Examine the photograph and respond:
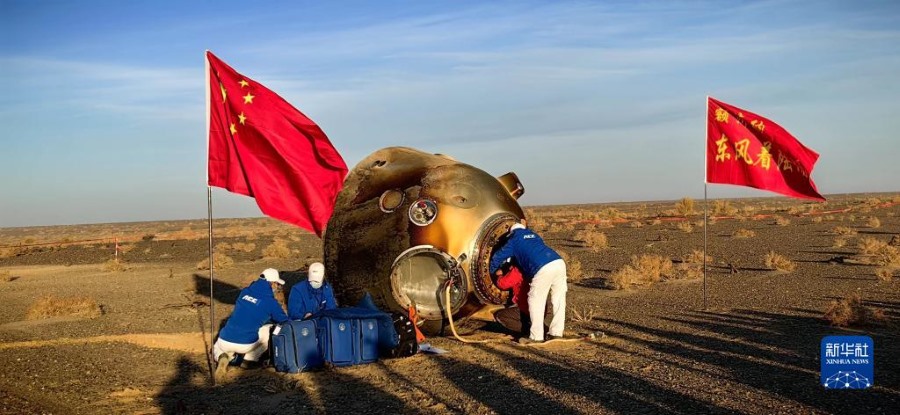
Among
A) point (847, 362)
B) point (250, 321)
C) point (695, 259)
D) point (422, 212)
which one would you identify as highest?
point (422, 212)

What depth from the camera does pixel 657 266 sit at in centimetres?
1920

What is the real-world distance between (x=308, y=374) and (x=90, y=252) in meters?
32.3

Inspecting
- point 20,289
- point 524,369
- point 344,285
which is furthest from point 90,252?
point 524,369

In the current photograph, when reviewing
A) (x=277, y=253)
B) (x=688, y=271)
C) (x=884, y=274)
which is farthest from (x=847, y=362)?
(x=277, y=253)

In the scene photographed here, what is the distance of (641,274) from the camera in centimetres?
1794

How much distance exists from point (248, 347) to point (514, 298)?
3592 millimetres

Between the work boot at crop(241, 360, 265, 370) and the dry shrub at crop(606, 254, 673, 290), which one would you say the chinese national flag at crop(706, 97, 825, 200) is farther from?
the work boot at crop(241, 360, 265, 370)

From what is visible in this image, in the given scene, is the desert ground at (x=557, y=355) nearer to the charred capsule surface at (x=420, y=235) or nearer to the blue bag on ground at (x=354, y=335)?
the blue bag on ground at (x=354, y=335)

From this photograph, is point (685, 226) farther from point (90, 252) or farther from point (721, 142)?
point (90, 252)

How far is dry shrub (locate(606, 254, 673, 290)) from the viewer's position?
17.2 m

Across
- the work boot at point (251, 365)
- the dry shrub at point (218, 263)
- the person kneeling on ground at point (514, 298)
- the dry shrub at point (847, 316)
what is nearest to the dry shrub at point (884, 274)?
the dry shrub at point (847, 316)

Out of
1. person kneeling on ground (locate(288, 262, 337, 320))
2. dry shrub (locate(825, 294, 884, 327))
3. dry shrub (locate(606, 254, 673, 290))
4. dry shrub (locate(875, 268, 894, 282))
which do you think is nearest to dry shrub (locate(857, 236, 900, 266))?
dry shrub (locate(875, 268, 894, 282))

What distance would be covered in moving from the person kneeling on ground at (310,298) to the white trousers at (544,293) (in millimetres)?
2640

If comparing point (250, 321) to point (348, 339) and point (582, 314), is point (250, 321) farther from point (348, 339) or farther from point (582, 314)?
point (582, 314)
